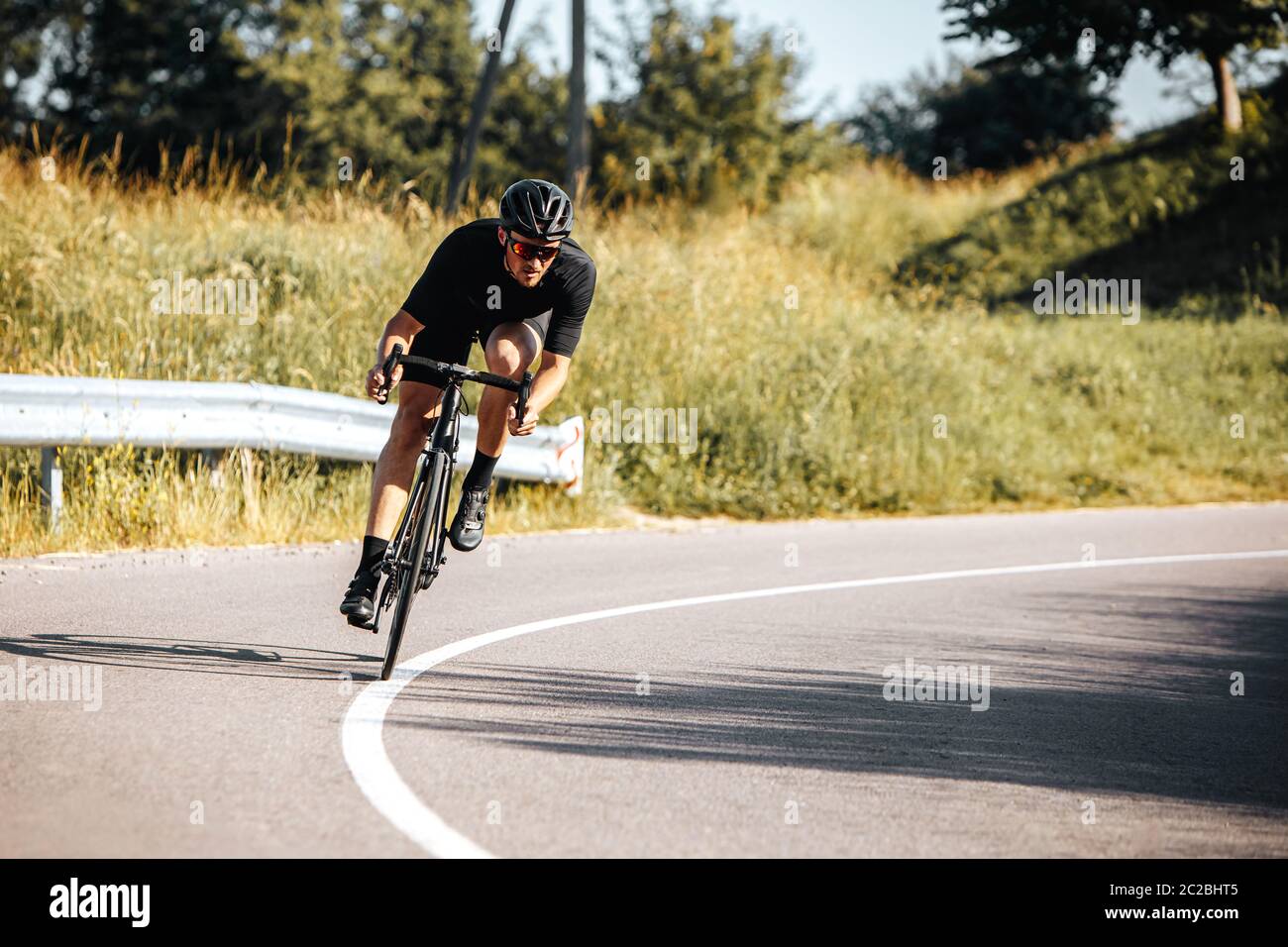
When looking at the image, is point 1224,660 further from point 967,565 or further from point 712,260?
point 712,260

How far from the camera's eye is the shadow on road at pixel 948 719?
5.00 m

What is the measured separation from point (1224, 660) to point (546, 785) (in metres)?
4.57

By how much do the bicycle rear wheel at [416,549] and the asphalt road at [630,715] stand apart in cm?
19

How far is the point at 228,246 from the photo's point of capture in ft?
45.1

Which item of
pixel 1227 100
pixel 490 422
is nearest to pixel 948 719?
pixel 490 422

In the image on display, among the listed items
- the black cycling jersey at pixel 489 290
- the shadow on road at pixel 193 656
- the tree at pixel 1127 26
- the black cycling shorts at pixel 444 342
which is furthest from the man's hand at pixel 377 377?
the tree at pixel 1127 26

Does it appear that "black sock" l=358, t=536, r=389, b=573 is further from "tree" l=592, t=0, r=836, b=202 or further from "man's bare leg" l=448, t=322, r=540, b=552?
"tree" l=592, t=0, r=836, b=202

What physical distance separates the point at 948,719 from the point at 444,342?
2.74m

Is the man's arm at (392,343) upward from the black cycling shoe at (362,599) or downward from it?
upward

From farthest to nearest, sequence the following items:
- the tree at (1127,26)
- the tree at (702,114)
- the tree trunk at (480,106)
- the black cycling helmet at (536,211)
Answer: the tree at (702,114) → the tree at (1127,26) → the tree trunk at (480,106) → the black cycling helmet at (536,211)

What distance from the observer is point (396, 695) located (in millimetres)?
5617

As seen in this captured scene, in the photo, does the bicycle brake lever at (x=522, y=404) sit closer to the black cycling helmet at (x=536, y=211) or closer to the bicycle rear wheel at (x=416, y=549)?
the bicycle rear wheel at (x=416, y=549)

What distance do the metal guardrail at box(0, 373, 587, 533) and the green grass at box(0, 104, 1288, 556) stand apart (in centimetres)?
27

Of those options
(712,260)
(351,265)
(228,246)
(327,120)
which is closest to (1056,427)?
(712,260)
